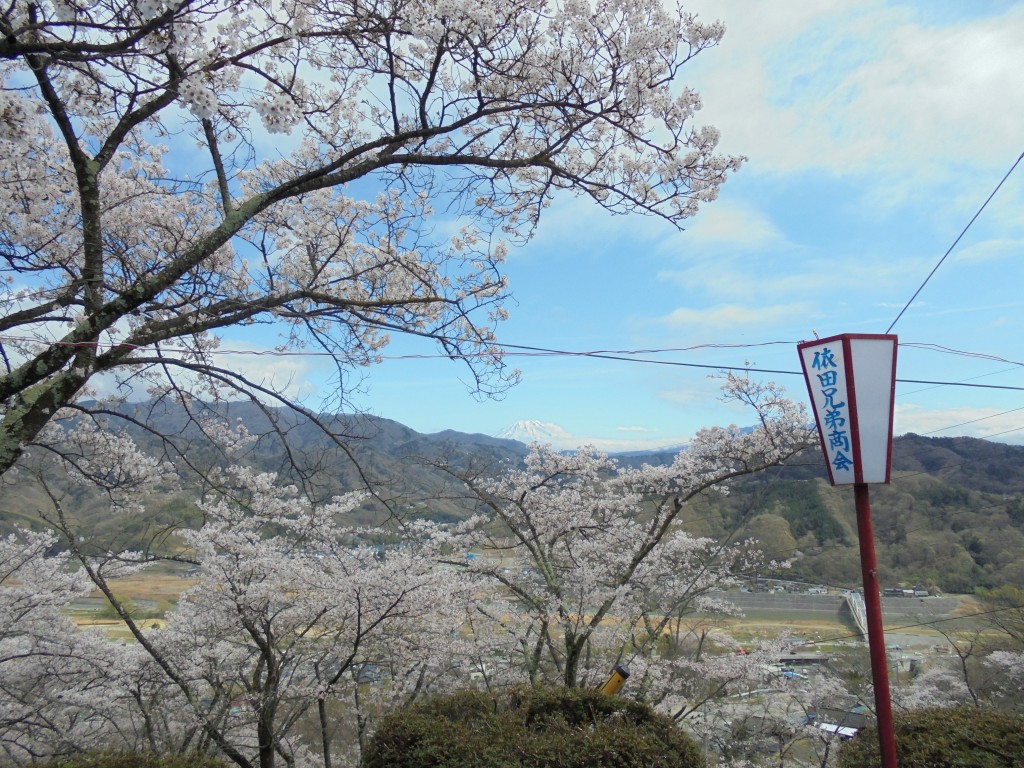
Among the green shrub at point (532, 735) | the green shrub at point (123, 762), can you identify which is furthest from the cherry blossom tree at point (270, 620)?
the green shrub at point (123, 762)

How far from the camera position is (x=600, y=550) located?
9.72m

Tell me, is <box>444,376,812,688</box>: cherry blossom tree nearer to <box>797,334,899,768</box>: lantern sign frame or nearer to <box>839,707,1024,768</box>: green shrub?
<box>839,707,1024,768</box>: green shrub

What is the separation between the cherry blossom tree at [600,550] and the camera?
323 inches

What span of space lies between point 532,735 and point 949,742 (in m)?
2.72

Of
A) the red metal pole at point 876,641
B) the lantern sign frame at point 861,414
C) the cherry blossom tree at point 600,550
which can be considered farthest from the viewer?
the cherry blossom tree at point 600,550

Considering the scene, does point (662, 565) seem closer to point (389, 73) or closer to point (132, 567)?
point (132, 567)

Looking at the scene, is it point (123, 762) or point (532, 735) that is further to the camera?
point (532, 735)

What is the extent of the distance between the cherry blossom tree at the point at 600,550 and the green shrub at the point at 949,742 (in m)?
3.78

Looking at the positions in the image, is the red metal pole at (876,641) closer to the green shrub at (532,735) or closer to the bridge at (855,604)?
the green shrub at (532,735)

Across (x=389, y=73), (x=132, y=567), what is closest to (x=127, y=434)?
(x=132, y=567)

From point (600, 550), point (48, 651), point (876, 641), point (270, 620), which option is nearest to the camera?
point (876, 641)

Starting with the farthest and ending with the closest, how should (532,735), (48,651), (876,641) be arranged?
(48,651)
(532,735)
(876,641)

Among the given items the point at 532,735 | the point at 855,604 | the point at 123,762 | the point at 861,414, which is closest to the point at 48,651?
the point at 123,762

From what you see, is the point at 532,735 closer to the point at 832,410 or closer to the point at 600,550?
the point at 832,410
